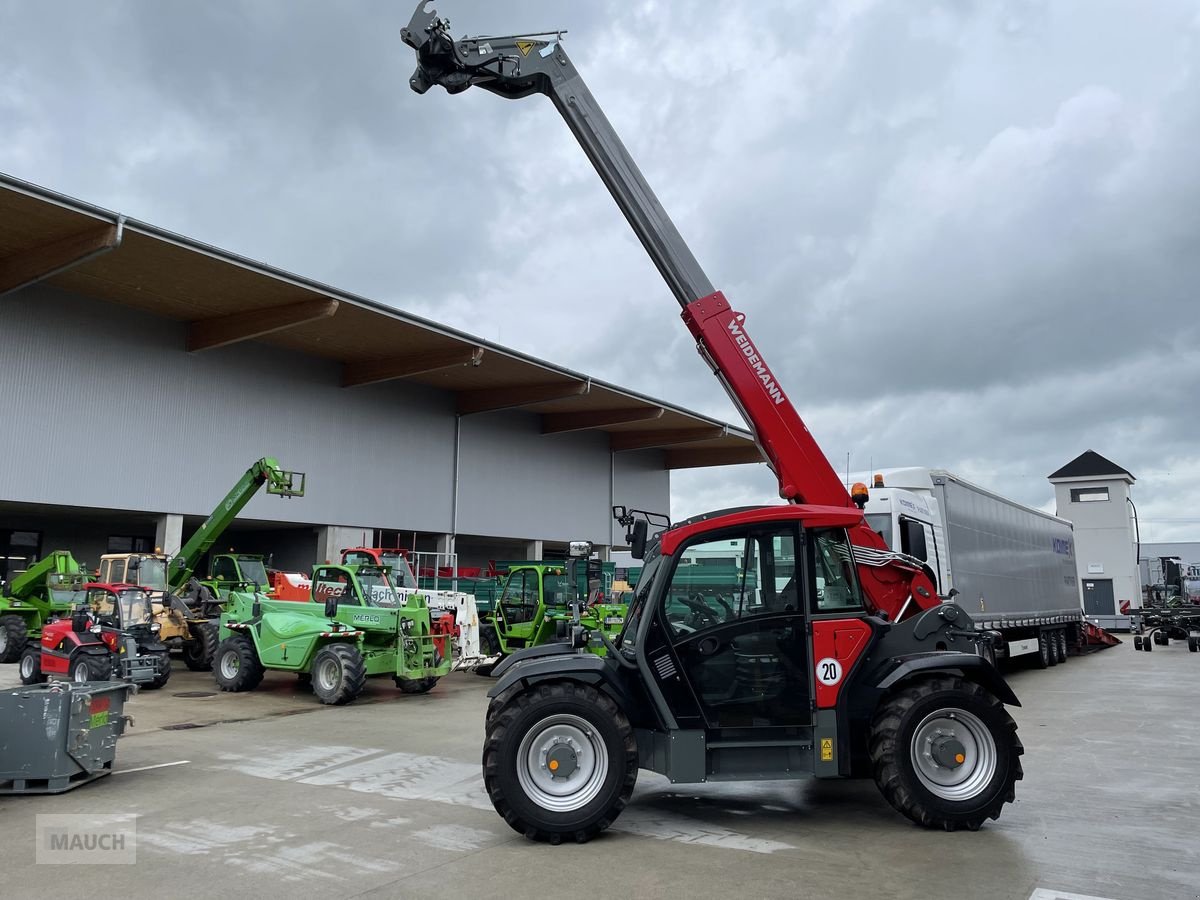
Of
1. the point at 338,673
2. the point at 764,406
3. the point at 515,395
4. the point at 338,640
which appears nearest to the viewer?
the point at 764,406

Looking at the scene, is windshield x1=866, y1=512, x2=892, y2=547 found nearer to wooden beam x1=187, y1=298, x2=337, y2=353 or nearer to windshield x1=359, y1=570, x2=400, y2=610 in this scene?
windshield x1=359, y1=570, x2=400, y2=610

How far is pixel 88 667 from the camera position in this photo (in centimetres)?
1193

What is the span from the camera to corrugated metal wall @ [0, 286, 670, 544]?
20641 millimetres

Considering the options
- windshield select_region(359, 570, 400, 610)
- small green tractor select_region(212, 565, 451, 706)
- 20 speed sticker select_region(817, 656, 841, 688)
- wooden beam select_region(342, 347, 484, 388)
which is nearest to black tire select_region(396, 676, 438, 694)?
small green tractor select_region(212, 565, 451, 706)

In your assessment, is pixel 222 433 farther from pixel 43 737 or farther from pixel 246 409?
pixel 43 737

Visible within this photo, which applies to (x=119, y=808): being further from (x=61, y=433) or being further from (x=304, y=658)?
(x=61, y=433)

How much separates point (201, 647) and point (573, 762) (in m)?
14.1

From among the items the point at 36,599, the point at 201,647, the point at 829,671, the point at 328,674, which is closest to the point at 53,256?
the point at 36,599

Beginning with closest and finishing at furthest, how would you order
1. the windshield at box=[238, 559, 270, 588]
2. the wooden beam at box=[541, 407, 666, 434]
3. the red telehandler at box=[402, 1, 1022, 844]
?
the red telehandler at box=[402, 1, 1022, 844]
the windshield at box=[238, 559, 270, 588]
the wooden beam at box=[541, 407, 666, 434]

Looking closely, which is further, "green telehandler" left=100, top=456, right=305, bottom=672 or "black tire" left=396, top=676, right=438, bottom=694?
"green telehandler" left=100, top=456, right=305, bottom=672

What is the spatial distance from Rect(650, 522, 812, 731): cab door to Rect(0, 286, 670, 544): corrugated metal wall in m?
20.1

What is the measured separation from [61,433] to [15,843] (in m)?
18.3

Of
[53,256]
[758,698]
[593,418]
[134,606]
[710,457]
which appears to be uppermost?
[53,256]

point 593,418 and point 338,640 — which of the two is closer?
point 338,640
